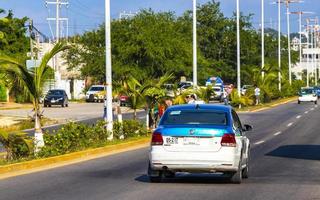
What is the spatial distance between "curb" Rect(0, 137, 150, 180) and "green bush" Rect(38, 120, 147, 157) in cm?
34

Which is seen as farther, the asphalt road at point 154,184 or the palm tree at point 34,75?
the palm tree at point 34,75

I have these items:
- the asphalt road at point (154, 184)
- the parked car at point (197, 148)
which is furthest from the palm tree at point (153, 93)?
the parked car at point (197, 148)

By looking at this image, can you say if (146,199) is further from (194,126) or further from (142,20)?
(142,20)

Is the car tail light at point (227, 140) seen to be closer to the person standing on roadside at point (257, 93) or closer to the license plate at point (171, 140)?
the license plate at point (171, 140)

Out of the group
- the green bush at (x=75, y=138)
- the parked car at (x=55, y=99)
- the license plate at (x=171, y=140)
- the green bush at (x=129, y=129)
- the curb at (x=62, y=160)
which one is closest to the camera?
the license plate at (x=171, y=140)

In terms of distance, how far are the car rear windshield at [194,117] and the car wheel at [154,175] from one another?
96 centimetres

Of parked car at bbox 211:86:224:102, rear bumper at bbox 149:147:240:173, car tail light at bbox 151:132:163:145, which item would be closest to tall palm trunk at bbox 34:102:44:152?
car tail light at bbox 151:132:163:145

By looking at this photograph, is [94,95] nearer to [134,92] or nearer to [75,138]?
[134,92]

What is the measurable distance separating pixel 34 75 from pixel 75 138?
2589mm

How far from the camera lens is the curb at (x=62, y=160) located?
58.9ft

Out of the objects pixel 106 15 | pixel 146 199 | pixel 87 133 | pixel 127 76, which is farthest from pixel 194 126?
pixel 127 76

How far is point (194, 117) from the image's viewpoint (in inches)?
619

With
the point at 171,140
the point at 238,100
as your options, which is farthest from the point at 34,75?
the point at 238,100

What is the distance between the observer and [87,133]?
23.8 m
